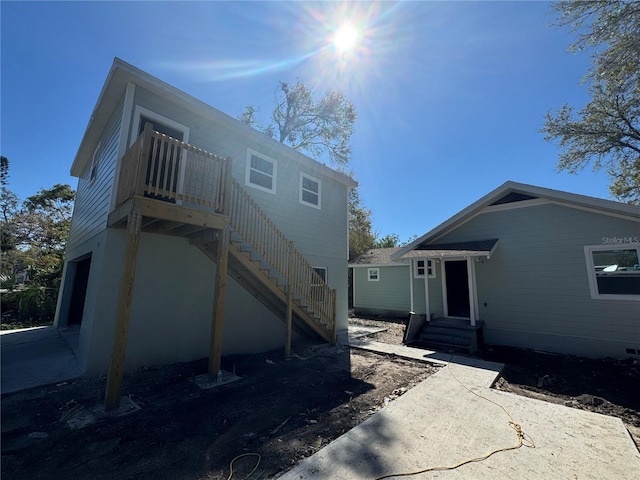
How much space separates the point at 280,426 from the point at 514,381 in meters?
5.09

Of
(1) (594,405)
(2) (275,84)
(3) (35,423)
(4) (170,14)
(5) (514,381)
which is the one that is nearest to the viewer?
(3) (35,423)

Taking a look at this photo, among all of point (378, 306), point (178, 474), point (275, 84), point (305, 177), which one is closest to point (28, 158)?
point (275, 84)

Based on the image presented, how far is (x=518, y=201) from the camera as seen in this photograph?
8891 mm

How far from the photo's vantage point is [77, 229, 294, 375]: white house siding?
5.39 m

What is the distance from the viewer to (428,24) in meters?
7.89

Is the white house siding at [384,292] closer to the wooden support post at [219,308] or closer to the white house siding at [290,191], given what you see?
the white house siding at [290,191]

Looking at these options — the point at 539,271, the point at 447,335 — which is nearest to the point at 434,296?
the point at 447,335

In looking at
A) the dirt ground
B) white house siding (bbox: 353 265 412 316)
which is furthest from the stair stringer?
white house siding (bbox: 353 265 412 316)

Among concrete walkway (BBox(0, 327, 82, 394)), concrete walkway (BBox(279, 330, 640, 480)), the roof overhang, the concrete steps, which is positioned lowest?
concrete walkway (BBox(279, 330, 640, 480))

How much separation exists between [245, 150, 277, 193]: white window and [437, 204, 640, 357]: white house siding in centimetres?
759

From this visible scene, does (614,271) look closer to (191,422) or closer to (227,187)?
(227,187)

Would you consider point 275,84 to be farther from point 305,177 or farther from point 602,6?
point 602,6

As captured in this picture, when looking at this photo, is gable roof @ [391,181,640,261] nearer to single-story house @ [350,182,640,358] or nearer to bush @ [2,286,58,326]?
single-story house @ [350,182,640,358]

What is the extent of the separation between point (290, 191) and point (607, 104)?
49.3ft
